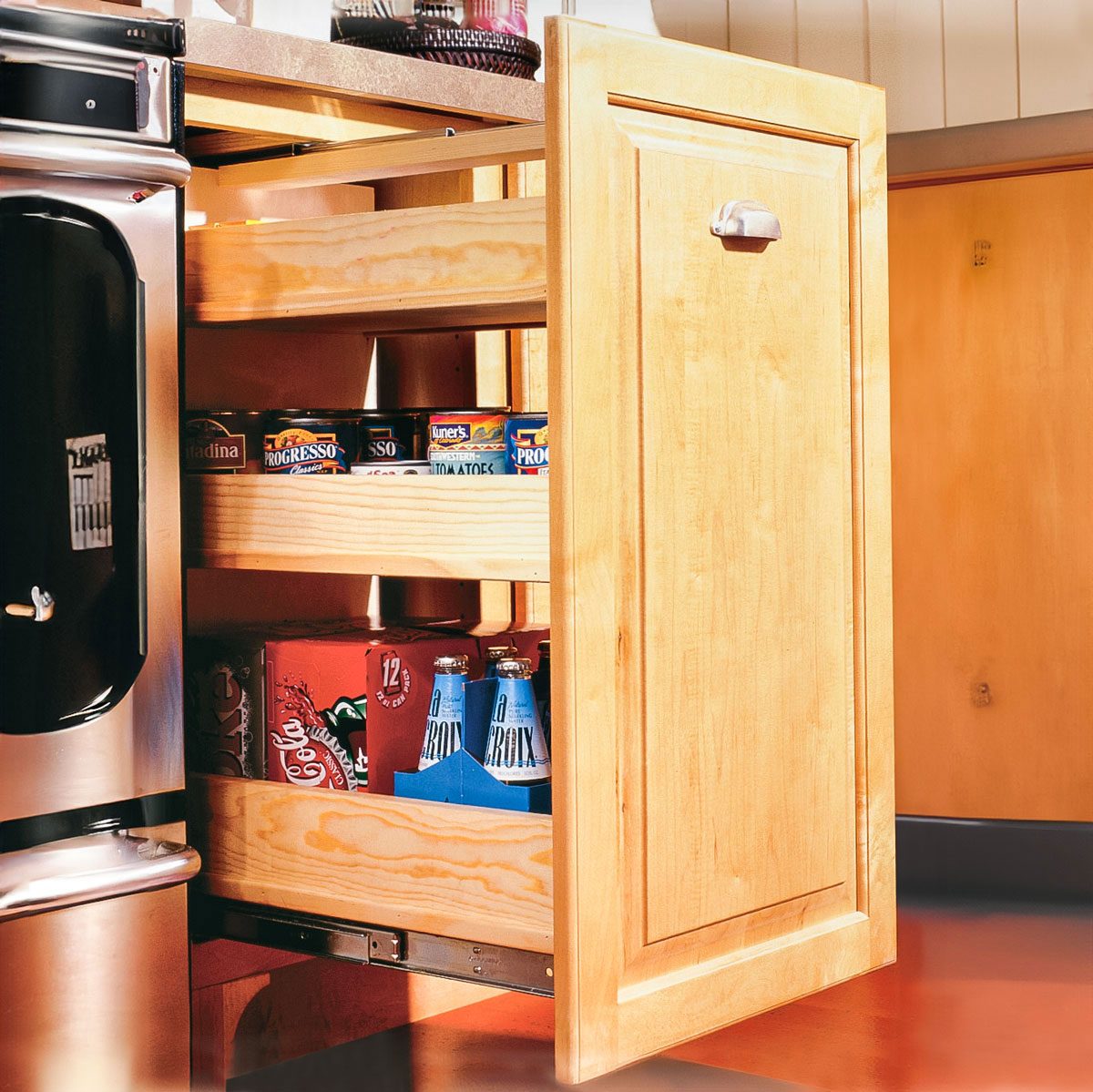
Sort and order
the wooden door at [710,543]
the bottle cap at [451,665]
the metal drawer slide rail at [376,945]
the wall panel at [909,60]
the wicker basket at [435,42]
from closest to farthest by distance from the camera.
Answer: the wooden door at [710,543] → the metal drawer slide rail at [376,945] → the bottle cap at [451,665] → the wicker basket at [435,42] → the wall panel at [909,60]

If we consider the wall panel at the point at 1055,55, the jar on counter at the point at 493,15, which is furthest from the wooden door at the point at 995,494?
the jar on counter at the point at 493,15

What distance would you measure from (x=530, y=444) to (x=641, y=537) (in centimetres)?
15

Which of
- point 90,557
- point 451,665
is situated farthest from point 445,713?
point 90,557

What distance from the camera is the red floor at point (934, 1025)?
2.33m

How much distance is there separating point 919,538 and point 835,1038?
3.99 feet

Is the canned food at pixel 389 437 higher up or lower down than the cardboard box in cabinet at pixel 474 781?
higher up

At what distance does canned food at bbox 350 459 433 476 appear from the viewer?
62.1 inches

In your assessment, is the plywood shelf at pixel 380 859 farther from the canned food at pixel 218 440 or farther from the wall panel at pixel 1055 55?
the wall panel at pixel 1055 55

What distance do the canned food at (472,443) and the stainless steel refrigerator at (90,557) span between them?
265 mm

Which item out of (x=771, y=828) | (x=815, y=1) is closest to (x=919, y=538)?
(x=815, y=1)

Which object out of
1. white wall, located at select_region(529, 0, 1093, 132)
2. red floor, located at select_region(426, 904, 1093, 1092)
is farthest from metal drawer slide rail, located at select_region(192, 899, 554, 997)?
white wall, located at select_region(529, 0, 1093, 132)

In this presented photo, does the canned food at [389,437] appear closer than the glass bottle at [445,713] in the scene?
No

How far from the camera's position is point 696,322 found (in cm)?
142

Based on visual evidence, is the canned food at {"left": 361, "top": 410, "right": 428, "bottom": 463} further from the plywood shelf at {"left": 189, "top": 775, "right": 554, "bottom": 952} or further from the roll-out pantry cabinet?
the plywood shelf at {"left": 189, "top": 775, "right": 554, "bottom": 952}
